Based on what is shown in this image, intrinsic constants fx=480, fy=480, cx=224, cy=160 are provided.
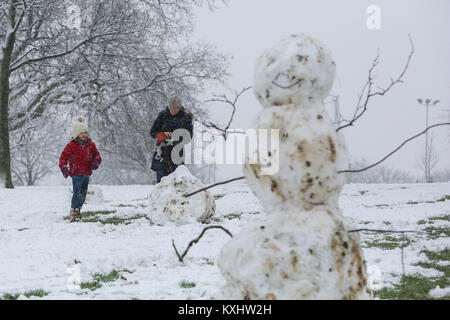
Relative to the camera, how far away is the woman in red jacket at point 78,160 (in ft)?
27.5

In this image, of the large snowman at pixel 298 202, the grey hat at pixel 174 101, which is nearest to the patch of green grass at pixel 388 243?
the large snowman at pixel 298 202

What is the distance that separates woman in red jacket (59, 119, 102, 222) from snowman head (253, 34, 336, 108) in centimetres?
644

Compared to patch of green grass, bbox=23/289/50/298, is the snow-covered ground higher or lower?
higher

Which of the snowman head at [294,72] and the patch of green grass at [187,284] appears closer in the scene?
the snowman head at [294,72]

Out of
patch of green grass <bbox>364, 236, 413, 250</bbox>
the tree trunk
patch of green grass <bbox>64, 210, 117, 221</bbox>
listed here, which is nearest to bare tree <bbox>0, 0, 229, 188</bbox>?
the tree trunk

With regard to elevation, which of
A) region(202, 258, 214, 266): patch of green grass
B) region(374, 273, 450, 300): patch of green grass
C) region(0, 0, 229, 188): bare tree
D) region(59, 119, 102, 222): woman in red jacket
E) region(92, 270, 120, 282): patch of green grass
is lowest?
region(92, 270, 120, 282): patch of green grass

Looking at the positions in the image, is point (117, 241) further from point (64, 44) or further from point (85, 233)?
point (64, 44)

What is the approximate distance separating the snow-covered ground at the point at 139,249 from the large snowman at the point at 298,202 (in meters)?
0.59

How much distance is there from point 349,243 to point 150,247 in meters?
3.66

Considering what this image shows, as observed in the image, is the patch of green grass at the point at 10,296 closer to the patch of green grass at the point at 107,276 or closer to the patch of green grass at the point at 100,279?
the patch of green grass at the point at 100,279

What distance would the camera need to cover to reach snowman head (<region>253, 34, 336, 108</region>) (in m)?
2.44

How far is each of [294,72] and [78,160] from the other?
21.9 feet

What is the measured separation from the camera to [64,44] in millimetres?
16297

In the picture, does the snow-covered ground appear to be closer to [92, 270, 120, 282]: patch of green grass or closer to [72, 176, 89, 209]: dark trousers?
[92, 270, 120, 282]: patch of green grass
